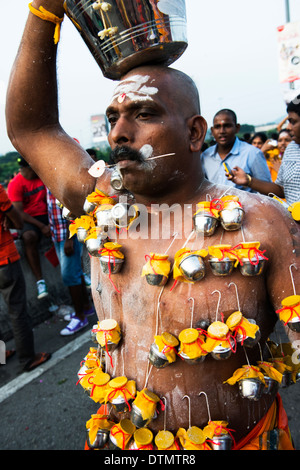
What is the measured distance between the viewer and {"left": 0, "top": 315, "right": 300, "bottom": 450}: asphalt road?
3156 mm

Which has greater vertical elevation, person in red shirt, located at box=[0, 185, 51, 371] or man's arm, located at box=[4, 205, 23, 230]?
man's arm, located at box=[4, 205, 23, 230]

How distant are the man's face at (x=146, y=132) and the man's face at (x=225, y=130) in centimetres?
348

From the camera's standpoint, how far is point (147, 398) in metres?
1.45

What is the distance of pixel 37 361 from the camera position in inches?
169

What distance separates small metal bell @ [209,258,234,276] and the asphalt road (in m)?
2.31

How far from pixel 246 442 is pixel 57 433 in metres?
2.28

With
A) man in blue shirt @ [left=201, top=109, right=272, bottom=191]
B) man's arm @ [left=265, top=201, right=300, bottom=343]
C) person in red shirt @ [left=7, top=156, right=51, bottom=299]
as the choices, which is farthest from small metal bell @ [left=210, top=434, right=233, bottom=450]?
person in red shirt @ [left=7, top=156, right=51, bottom=299]

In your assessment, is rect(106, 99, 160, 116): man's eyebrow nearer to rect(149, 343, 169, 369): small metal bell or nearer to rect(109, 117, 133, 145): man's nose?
rect(109, 117, 133, 145): man's nose

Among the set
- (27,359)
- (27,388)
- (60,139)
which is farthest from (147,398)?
(27,359)

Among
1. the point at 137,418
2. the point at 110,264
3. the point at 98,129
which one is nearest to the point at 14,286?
the point at 110,264

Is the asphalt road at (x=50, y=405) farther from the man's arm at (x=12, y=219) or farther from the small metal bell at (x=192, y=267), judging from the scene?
the small metal bell at (x=192, y=267)

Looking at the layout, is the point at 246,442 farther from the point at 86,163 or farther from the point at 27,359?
the point at 27,359

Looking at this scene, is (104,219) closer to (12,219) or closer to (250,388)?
(250,388)

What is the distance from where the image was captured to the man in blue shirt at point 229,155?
15.0ft
